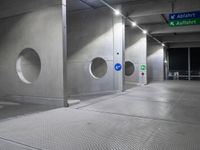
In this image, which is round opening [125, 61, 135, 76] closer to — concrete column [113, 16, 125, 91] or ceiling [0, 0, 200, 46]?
ceiling [0, 0, 200, 46]

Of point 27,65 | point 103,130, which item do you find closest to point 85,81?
point 27,65

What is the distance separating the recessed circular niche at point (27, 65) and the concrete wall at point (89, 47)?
240 cm

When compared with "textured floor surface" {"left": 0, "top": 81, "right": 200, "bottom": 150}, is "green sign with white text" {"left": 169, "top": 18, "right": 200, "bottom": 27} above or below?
above

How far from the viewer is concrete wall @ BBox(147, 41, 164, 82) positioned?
58.4ft

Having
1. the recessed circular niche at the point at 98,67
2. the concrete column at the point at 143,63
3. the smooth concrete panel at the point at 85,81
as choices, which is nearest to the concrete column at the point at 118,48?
the smooth concrete panel at the point at 85,81

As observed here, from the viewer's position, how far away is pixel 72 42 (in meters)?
10.2

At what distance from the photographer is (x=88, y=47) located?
9.66 m

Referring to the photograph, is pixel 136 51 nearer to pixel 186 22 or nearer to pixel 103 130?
pixel 186 22

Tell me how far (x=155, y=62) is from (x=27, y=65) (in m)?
12.8

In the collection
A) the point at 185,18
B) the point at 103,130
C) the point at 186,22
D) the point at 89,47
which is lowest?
the point at 103,130

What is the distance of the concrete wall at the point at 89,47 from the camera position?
917 centimetres

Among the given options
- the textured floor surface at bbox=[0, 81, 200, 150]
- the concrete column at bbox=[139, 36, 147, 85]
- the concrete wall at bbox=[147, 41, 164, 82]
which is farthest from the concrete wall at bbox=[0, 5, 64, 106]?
the concrete wall at bbox=[147, 41, 164, 82]

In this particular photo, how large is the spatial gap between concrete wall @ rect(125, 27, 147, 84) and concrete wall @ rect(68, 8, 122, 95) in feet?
13.7

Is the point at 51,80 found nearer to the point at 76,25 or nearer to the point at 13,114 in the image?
the point at 13,114
